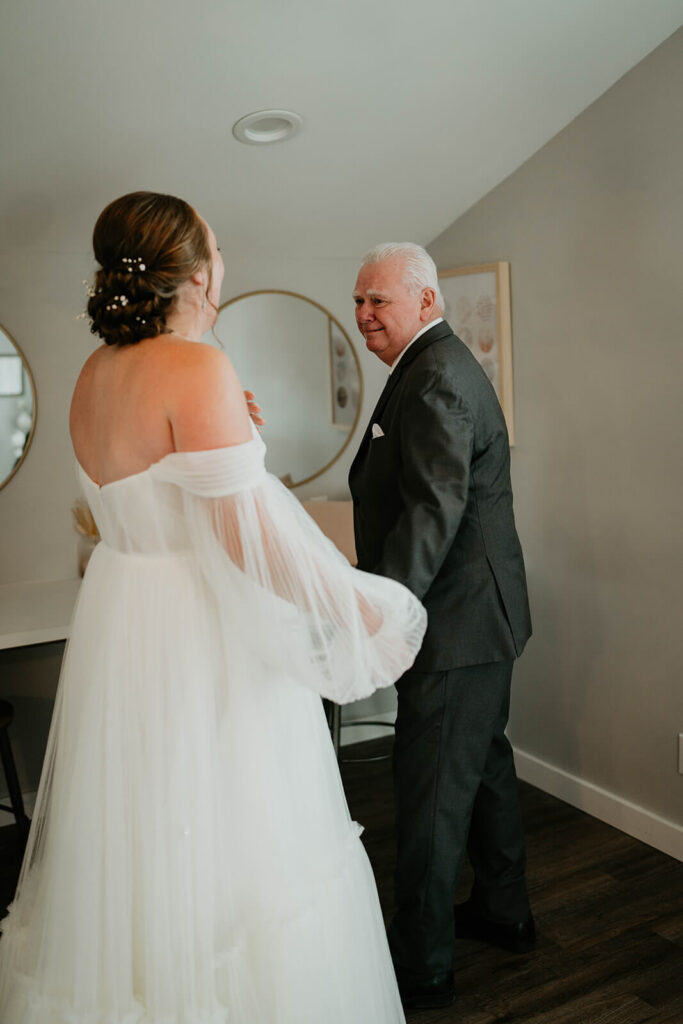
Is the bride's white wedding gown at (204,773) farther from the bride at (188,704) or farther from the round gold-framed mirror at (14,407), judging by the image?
the round gold-framed mirror at (14,407)

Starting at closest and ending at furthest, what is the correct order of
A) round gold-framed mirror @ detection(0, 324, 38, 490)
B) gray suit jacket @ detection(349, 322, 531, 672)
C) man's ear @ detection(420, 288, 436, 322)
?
gray suit jacket @ detection(349, 322, 531, 672) → man's ear @ detection(420, 288, 436, 322) → round gold-framed mirror @ detection(0, 324, 38, 490)

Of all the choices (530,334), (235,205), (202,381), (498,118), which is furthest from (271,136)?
(202,381)

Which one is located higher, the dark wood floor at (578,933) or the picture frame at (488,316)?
the picture frame at (488,316)

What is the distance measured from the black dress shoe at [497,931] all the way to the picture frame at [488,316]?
153 cm

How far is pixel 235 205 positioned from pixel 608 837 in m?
2.26

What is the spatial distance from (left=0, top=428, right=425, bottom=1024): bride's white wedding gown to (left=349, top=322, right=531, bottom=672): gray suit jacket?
43cm

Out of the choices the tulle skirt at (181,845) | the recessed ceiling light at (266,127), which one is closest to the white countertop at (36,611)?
the tulle skirt at (181,845)

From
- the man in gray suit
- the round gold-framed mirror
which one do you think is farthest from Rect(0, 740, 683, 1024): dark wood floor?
the round gold-framed mirror

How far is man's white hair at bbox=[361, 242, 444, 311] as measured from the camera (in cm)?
205

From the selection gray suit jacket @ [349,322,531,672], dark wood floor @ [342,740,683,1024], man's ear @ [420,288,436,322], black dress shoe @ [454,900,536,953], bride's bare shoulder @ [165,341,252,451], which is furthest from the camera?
black dress shoe @ [454,900,536,953]

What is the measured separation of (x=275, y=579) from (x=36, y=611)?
145 centimetres

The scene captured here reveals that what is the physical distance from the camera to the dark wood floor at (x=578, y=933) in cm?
196

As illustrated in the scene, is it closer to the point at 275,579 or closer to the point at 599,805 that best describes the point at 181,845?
the point at 275,579

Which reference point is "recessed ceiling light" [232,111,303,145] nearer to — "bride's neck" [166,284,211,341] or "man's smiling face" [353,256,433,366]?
"man's smiling face" [353,256,433,366]
